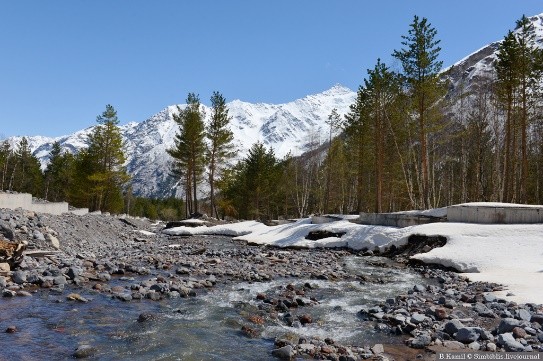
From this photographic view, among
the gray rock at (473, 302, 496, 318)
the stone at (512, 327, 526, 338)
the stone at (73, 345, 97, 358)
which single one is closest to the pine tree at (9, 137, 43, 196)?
the stone at (73, 345, 97, 358)

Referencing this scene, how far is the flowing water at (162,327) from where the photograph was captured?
6.89 metres

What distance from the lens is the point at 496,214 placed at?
2142cm

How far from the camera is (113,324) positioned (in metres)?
8.30

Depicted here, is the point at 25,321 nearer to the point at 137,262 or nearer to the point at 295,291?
the point at 295,291

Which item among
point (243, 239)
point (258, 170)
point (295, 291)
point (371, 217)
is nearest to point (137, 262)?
point (295, 291)

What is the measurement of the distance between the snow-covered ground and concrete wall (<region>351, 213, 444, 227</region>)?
141 centimetres

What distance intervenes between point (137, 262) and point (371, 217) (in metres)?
17.5

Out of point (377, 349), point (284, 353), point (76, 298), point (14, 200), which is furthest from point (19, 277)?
point (14, 200)

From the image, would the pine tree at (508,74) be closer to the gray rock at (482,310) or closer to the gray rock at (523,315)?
the gray rock at (482,310)

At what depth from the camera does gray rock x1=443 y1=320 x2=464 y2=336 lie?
781cm

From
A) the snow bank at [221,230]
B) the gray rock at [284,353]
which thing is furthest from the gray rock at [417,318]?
the snow bank at [221,230]

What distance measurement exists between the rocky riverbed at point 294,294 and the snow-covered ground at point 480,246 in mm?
834

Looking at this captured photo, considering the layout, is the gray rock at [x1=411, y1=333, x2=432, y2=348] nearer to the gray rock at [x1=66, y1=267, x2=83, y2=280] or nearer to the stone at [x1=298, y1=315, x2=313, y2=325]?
the stone at [x1=298, y1=315, x2=313, y2=325]

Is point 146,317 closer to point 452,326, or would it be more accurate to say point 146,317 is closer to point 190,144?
point 452,326
